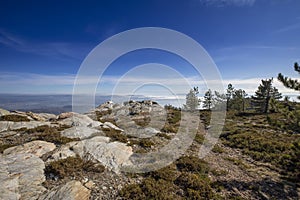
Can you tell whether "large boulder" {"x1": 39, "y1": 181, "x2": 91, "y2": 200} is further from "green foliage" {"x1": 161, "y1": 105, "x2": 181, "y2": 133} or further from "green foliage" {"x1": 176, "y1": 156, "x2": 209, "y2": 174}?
"green foliage" {"x1": 161, "y1": 105, "x2": 181, "y2": 133}

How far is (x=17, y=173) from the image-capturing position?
741 cm

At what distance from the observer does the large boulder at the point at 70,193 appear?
6367mm

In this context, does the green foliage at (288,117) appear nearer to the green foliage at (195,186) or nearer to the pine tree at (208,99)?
the green foliage at (195,186)

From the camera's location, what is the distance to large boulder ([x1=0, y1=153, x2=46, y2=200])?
6363mm

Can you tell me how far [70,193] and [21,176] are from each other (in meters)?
2.63

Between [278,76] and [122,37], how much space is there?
519 inches

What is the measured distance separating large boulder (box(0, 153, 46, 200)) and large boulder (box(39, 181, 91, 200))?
0.52m

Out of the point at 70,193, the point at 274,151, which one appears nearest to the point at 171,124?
the point at 274,151

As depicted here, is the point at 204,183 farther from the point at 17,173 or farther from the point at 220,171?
Answer: the point at 17,173

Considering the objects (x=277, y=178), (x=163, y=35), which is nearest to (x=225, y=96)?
(x=163, y=35)

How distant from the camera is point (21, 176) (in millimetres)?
7234

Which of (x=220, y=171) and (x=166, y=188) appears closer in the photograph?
(x=166, y=188)

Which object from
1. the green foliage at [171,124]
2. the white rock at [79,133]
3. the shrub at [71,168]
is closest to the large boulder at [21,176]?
the shrub at [71,168]

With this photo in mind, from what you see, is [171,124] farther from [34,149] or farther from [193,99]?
[193,99]
